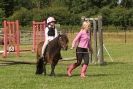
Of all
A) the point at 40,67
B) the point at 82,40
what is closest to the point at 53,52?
the point at 40,67

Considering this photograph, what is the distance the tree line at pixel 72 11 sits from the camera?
90.7 m

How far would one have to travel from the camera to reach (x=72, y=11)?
4190 inches

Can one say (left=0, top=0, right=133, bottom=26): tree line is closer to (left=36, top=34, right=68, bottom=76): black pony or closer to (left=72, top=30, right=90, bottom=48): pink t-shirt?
(left=36, top=34, right=68, bottom=76): black pony

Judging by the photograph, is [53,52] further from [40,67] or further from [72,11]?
[72,11]

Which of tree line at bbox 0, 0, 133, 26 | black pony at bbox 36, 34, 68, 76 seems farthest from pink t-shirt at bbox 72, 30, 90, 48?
tree line at bbox 0, 0, 133, 26

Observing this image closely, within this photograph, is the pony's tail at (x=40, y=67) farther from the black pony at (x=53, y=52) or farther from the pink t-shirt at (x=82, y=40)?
the pink t-shirt at (x=82, y=40)

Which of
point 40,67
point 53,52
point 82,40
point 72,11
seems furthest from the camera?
point 72,11

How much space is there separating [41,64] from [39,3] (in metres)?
105

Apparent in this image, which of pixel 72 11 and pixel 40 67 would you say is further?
pixel 72 11

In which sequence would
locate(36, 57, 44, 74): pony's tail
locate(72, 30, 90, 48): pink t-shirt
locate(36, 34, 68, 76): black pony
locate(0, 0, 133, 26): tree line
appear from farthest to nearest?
locate(0, 0, 133, 26): tree line < locate(36, 57, 44, 74): pony's tail < locate(72, 30, 90, 48): pink t-shirt < locate(36, 34, 68, 76): black pony

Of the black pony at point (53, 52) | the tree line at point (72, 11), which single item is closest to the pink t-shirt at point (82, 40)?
the black pony at point (53, 52)

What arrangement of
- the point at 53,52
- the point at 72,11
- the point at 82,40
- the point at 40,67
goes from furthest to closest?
the point at 72,11
the point at 40,67
the point at 53,52
the point at 82,40

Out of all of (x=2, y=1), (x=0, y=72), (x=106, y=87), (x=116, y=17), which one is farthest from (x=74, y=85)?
(x=2, y=1)

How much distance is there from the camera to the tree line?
90.7 m
